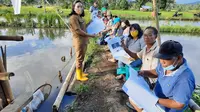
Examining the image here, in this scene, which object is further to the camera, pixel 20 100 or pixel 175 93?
pixel 20 100

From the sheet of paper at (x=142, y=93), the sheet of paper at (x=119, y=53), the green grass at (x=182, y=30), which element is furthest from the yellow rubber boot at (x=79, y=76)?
the green grass at (x=182, y=30)

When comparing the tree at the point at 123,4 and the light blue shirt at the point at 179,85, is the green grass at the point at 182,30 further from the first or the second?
the tree at the point at 123,4

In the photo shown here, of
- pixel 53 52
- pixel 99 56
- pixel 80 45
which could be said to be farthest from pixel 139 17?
pixel 80 45

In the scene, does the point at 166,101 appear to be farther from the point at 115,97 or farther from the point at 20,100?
the point at 115,97

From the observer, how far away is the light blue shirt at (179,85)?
1.77 meters

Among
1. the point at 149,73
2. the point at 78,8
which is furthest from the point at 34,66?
the point at 149,73

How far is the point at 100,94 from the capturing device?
4125 millimetres

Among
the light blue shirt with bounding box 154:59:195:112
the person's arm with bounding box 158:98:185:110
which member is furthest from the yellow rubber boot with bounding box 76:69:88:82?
the person's arm with bounding box 158:98:185:110

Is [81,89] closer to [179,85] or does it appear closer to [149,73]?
[149,73]

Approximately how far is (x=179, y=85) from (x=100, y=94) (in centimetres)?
248

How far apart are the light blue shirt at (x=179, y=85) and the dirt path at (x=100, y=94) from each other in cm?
162

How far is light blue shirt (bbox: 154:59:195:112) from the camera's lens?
1769 mm

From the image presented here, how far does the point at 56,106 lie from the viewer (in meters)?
3.66

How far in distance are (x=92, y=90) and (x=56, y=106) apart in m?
0.92
